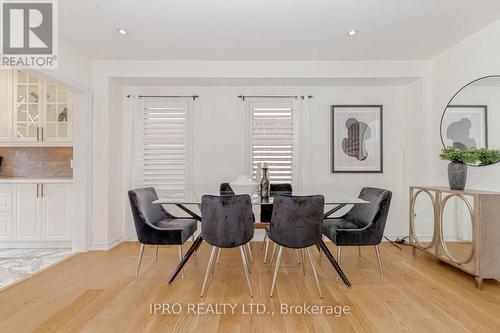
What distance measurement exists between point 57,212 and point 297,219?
3359 millimetres

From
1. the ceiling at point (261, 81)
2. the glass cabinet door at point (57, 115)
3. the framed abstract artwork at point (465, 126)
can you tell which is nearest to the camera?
the framed abstract artwork at point (465, 126)

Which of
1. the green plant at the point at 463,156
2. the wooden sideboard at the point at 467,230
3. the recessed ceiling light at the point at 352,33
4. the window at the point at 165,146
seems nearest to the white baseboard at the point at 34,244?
the window at the point at 165,146

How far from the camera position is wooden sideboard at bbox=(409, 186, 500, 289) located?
8.09ft

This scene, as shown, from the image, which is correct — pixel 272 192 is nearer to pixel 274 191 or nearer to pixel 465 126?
pixel 274 191

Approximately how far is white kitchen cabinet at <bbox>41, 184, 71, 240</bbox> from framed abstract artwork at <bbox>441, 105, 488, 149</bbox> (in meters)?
5.04

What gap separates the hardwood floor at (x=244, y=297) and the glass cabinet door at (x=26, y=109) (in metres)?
2.00

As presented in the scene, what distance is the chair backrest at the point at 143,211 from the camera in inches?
107

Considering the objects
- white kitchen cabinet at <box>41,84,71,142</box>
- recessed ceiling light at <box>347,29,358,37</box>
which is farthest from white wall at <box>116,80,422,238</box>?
recessed ceiling light at <box>347,29,358,37</box>

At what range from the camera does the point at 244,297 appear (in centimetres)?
233

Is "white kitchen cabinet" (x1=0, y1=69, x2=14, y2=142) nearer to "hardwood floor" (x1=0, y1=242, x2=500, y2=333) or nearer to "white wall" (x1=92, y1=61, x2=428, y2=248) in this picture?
"white wall" (x1=92, y1=61, x2=428, y2=248)

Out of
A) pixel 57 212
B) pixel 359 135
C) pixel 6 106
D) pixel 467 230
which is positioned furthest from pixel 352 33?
pixel 6 106

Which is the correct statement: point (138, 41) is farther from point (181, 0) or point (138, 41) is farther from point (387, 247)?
point (387, 247)

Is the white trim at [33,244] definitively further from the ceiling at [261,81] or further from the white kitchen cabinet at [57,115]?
the ceiling at [261,81]

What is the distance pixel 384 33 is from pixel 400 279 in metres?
2.62
